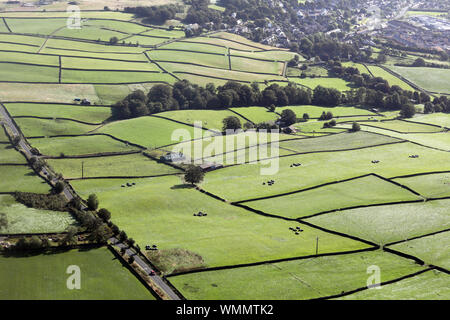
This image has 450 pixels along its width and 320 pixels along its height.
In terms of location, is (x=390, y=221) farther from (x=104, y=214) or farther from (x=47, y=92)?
(x=47, y=92)

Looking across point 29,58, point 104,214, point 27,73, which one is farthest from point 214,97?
point 104,214

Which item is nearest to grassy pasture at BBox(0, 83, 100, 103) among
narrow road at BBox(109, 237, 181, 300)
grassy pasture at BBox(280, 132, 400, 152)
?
grassy pasture at BBox(280, 132, 400, 152)

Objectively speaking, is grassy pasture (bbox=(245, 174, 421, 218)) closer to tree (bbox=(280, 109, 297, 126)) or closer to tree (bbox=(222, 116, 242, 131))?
tree (bbox=(222, 116, 242, 131))

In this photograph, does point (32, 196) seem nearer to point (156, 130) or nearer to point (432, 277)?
point (156, 130)

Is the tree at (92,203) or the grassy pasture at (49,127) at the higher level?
the grassy pasture at (49,127)

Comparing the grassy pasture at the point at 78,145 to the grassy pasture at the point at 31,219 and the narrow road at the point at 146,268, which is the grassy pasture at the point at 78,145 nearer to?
the grassy pasture at the point at 31,219

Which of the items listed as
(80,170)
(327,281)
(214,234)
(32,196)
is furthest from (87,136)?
(327,281)

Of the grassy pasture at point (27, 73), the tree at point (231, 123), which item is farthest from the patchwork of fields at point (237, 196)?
the tree at point (231, 123)
